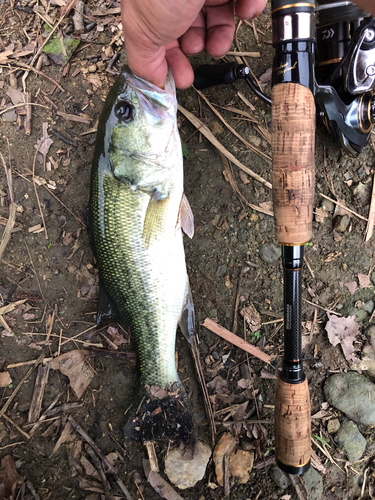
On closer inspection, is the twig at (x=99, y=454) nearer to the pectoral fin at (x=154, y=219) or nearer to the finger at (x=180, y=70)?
the pectoral fin at (x=154, y=219)

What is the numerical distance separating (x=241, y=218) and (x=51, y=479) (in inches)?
102

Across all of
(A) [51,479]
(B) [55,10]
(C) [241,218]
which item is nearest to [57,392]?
(A) [51,479]

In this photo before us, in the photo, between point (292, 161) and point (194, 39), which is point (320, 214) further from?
point (194, 39)

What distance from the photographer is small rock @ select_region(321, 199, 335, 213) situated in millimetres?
2916

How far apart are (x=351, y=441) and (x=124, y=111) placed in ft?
9.88

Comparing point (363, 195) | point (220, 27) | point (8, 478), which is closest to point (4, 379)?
point (8, 478)

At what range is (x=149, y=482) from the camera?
2709 millimetres

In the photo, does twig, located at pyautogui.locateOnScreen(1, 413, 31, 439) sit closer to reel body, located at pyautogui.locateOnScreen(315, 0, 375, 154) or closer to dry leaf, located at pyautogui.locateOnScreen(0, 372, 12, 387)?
dry leaf, located at pyautogui.locateOnScreen(0, 372, 12, 387)

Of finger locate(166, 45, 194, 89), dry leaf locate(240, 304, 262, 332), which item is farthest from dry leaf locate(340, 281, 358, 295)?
finger locate(166, 45, 194, 89)

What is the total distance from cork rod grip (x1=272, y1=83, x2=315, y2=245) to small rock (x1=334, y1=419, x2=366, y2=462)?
1783 millimetres

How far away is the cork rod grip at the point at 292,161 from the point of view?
1.95m

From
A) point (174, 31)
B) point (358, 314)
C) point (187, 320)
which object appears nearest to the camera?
point (174, 31)

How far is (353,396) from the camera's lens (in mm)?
2768

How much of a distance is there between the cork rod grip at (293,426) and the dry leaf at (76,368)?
4.95ft
